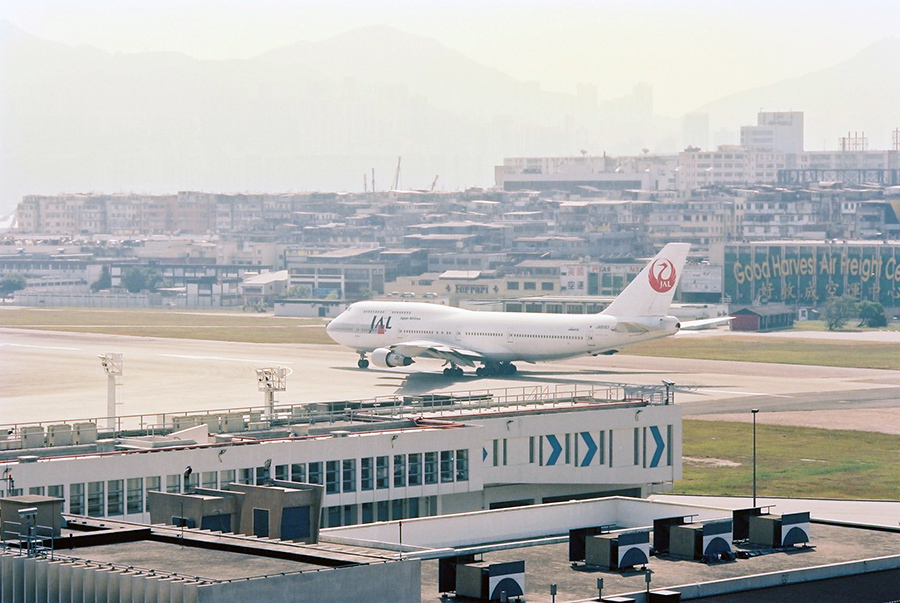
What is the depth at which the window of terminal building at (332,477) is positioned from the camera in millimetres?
63062

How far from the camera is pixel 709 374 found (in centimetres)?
14512

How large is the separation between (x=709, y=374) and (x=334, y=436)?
8454cm

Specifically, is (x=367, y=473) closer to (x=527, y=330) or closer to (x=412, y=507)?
(x=412, y=507)

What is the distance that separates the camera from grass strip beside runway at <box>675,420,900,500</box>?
8700 centimetres

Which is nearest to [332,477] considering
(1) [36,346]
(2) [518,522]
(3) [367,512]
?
(3) [367,512]

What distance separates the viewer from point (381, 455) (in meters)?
64.8

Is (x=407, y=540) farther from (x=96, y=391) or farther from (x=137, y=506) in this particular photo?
(x=96, y=391)

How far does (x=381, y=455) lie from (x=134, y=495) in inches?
428

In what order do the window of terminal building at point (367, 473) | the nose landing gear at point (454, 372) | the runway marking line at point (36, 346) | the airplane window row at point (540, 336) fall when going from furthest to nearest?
the runway marking line at point (36, 346) → the nose landing gear at point (454, 372) → the airplane window row at point (540, 336) → the window of terminal building at point (367, 473)

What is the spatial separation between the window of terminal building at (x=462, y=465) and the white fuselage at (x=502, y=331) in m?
61.9

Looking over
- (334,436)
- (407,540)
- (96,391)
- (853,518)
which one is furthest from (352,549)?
(96,391)

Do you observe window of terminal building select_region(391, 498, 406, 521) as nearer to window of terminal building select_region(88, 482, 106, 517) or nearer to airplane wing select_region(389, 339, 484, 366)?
window of terminal building select_region(88, 482, 106, 517)

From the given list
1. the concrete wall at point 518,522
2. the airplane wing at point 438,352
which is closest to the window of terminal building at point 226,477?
the concrete wall at point 518,522

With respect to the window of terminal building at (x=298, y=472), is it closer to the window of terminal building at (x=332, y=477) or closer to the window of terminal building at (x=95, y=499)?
the window of terminal building at (x=332, y=477)
